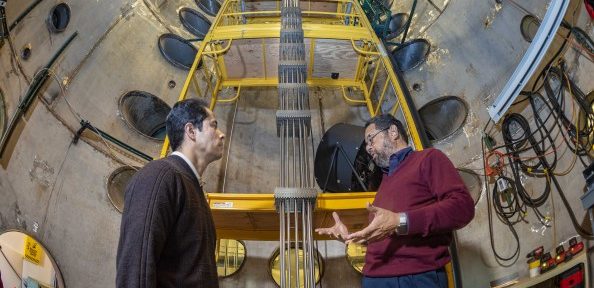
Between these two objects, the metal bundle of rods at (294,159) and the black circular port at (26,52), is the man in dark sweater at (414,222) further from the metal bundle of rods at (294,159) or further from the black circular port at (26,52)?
the black circular port at (26,52)

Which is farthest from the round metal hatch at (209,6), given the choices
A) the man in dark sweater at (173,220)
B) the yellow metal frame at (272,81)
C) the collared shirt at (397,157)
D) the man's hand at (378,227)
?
the man's hand at (378,227)

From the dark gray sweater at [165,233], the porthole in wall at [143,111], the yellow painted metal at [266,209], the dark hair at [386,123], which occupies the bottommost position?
the dark gray sweater at [165,233]

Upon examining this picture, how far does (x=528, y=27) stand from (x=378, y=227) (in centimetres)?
487

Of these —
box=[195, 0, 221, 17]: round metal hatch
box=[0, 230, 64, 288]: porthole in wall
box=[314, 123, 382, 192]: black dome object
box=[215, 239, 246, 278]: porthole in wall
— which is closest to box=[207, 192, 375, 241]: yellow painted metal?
box=[314, 123, 382, 192]: black dome object

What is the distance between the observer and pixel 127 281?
1469 millimetres

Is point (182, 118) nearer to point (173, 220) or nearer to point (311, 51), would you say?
point (173, 220)

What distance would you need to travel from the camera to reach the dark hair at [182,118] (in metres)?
1.88

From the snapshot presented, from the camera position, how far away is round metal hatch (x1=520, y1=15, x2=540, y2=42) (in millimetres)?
5469

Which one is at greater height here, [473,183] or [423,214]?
[473,183]

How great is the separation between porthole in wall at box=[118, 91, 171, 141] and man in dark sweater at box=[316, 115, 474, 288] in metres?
4.40

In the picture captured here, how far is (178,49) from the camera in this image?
712 centimetres

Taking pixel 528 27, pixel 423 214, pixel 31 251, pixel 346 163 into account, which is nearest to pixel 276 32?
pixel 346 163

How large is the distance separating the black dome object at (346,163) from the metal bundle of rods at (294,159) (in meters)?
0.21

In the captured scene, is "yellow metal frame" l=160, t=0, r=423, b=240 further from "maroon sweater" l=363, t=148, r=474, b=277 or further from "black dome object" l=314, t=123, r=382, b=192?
"maroon sweater" l=363, t=148, r=474, b=277
